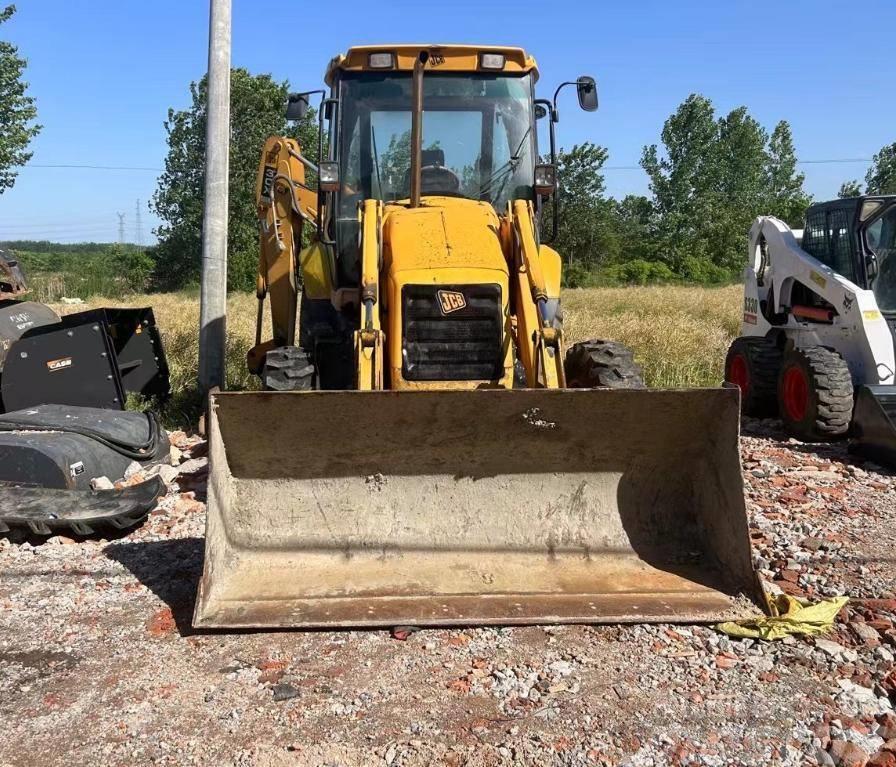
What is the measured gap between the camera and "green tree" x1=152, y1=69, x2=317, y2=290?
3278cm

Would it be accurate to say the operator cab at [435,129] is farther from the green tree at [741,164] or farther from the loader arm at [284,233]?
the green tree at [741,164]

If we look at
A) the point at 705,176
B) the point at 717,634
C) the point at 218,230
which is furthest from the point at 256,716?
the point at 705,176

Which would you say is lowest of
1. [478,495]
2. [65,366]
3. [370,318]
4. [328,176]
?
[478,495]

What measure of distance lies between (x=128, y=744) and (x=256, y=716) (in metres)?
0.42

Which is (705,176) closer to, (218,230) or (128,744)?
(218,230)

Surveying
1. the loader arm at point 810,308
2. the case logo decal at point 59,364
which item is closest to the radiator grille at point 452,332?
the case logo decal at point 59,364

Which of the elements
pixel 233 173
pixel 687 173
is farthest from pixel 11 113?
pixel 687 173

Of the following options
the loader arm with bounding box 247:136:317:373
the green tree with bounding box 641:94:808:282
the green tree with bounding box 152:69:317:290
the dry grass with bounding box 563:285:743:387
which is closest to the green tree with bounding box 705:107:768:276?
the green tree with bounding box 641:94:808:282

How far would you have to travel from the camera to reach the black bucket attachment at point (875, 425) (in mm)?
6523

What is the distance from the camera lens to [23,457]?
4.96 meters

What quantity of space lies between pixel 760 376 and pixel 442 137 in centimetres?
424

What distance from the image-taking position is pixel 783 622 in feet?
11.9

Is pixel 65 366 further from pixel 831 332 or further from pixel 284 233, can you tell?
pixel 831 332

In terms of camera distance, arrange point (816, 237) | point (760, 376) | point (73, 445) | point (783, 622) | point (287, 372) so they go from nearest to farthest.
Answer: point (783, 622)
point (73, 445)
point (287, 372)
point (816, 237)
point (760, 376)
